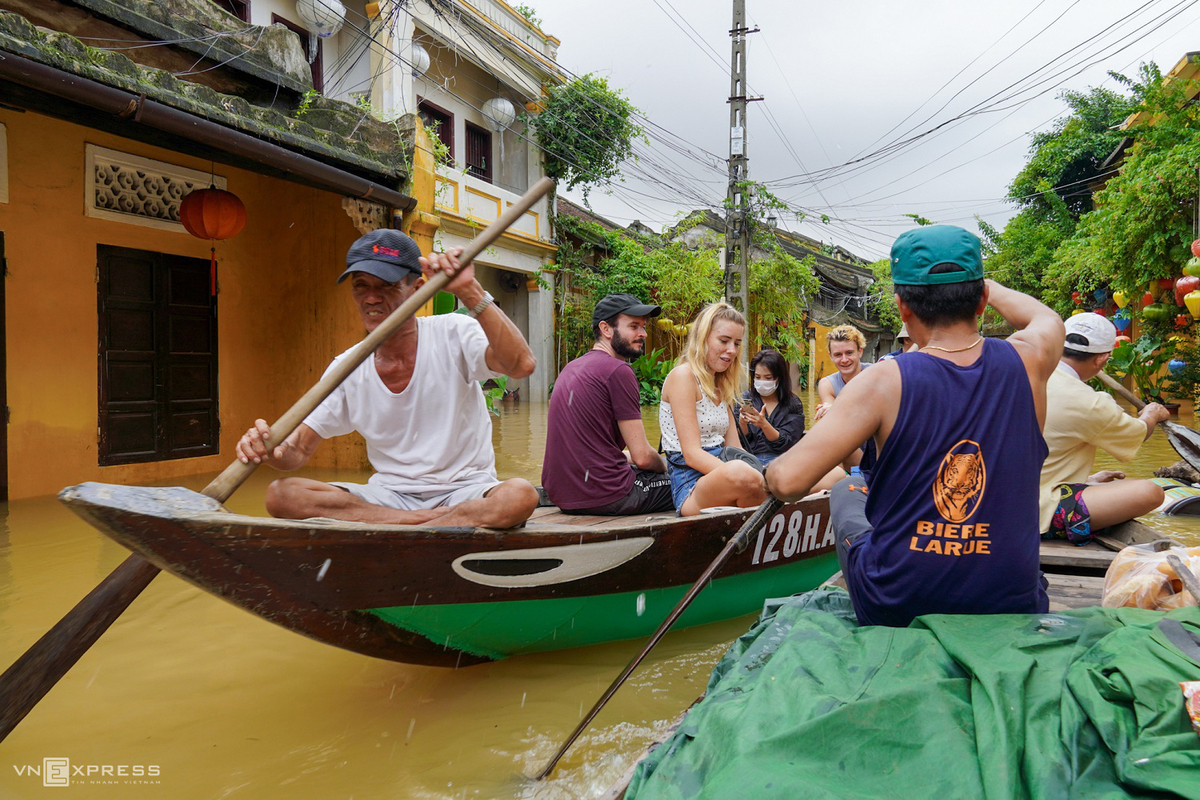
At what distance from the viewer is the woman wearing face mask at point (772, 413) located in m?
5.01

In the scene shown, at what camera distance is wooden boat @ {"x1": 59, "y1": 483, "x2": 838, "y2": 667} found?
6.58 feet

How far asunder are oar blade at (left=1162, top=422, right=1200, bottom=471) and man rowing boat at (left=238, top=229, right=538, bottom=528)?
14.8 feet

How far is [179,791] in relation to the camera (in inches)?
90.8

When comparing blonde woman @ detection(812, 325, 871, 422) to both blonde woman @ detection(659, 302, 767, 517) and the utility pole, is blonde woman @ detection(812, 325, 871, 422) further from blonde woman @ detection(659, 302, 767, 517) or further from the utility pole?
the utility pole

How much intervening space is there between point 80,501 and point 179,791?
115 cm

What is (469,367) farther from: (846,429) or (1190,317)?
(1190,317)

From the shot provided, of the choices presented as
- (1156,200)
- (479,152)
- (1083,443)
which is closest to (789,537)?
(1083,443)

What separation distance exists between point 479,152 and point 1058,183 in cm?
1577

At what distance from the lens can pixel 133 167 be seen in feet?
21.6

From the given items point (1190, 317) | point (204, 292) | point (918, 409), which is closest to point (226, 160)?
point (204, 292)

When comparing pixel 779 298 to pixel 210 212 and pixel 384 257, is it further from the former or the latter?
pixel 384 257

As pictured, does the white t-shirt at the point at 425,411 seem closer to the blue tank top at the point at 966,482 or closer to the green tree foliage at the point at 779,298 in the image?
the blue tank top at the point at 966,482

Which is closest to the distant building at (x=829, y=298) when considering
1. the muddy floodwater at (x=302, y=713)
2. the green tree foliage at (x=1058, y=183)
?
the green tree foliage at (x=1058, y=183)

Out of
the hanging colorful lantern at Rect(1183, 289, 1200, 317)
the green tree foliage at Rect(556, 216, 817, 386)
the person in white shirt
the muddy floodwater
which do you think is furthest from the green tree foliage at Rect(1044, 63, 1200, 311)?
the muddy floodwater
